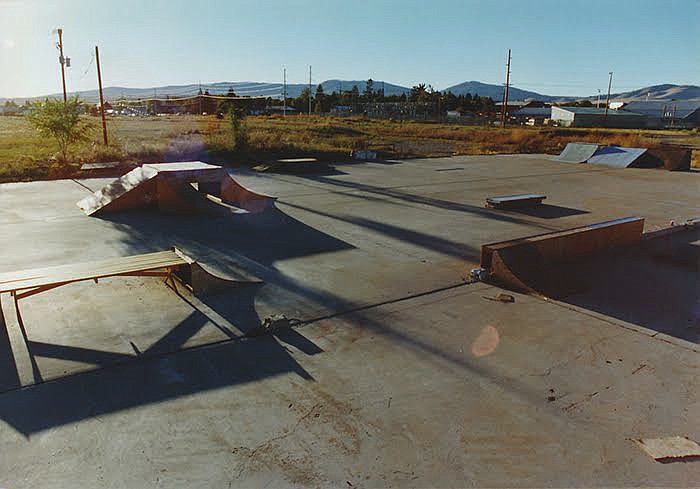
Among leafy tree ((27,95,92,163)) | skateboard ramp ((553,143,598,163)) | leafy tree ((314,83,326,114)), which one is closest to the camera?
leafy tree ((27,95,92,163))

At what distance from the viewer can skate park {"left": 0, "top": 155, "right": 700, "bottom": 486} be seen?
322 centimetres

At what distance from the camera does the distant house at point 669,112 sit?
9094 cm

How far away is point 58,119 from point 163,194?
35.4 feet

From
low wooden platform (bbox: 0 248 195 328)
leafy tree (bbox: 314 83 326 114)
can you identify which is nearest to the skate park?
low wooden platform (bbox: 0 248 195 328)

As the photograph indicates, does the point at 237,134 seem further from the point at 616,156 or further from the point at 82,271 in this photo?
the point at 82,271

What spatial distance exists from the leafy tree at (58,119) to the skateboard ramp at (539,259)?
17.3 m

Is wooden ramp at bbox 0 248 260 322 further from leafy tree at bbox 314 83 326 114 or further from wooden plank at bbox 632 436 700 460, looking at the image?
leafy tree at bbox 314 83 326 114

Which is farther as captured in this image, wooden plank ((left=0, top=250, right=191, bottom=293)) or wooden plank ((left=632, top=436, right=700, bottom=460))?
wooden plank ((left=0, top=250, right=191, bottom=293))

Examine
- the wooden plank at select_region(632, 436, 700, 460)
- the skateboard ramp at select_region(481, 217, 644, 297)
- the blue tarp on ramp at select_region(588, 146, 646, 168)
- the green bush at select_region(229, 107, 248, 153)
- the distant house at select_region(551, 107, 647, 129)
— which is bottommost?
the wooden plank at select_region(632, 436, 700, 460)

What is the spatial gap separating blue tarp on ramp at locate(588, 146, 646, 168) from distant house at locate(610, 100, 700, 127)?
74.1m

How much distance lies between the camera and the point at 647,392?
406cm

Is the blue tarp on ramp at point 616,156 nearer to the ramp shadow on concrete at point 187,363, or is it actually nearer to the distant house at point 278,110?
the ramp shadow on concrete at point 187,363

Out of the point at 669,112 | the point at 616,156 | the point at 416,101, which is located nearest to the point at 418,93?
the point at 416,101

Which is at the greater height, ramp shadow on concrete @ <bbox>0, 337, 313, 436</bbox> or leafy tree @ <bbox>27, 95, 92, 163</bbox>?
leafy tree @ <bbox>27, 95, 92, 163</bbox>
